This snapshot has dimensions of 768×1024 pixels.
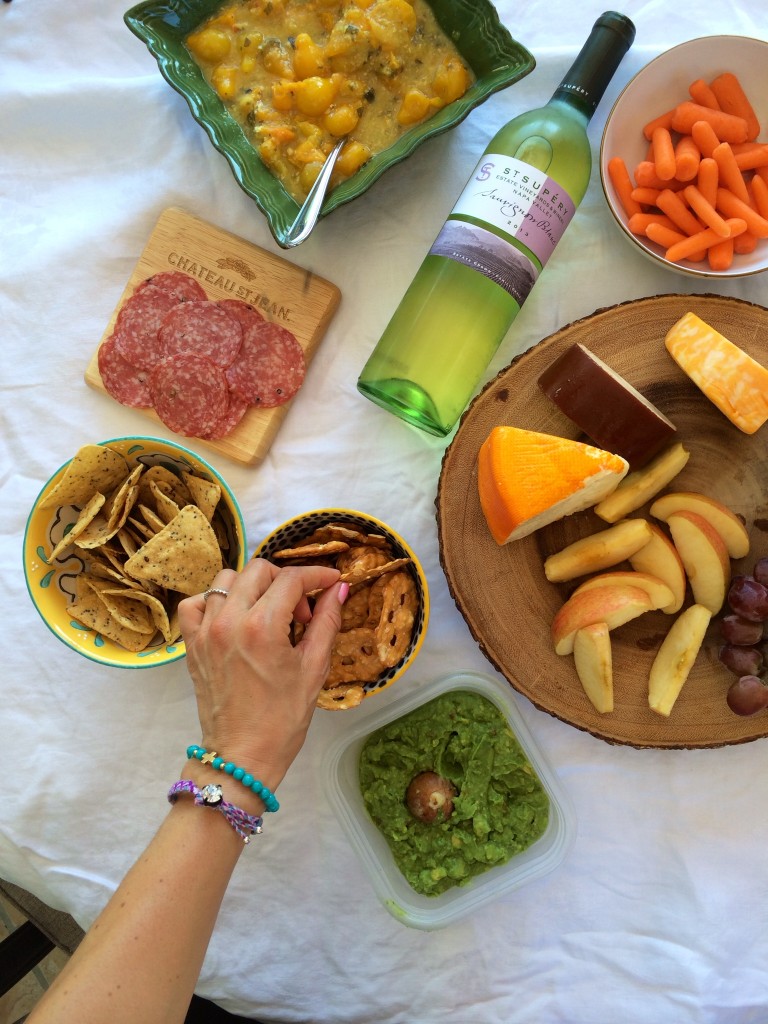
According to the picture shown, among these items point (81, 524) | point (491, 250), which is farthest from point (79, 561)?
point (491, 250)

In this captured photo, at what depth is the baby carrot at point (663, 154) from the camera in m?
1.22

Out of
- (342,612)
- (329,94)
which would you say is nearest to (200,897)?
(342,612)

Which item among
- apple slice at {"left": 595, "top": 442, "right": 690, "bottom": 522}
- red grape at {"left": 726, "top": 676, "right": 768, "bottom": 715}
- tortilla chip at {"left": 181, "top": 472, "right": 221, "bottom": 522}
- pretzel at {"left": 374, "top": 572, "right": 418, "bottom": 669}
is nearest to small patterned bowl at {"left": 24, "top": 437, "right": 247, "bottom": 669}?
tortilla chip at {"left": 181, "top": 472, "right": 221, "bottom": 522}

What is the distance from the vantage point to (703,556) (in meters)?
1.21

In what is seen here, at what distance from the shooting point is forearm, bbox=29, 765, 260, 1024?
90 centimetres

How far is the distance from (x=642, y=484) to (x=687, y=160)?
0.49m

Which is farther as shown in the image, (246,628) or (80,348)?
(80,348)

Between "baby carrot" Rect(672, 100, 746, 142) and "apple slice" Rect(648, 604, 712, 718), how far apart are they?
724mm

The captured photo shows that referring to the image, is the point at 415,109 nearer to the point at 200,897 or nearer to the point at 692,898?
the point at 200,897

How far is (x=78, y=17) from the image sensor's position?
56.0 inches

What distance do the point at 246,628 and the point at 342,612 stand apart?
0.24 metres

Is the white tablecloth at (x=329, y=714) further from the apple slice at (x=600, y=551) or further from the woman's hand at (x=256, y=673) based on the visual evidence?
the woman's hand at (x=256, y=673)

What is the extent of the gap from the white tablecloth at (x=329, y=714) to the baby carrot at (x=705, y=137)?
177mm

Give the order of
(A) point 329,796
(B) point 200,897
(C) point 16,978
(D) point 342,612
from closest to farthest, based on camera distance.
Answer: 1. (B) point 200,897
2. (D) point 342,612
3. (A) point 329,796
4. (C) point 16,978
